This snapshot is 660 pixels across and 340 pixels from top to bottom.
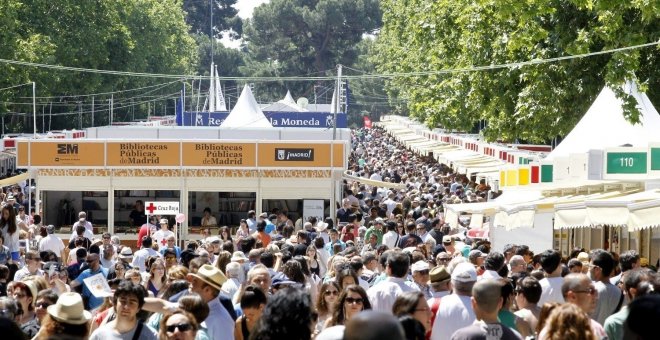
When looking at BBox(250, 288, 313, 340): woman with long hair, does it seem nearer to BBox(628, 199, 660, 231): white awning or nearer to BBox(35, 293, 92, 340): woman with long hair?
BBox(35, 293, 92, 340): woman with long hair

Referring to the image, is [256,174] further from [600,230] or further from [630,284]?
[630,284]

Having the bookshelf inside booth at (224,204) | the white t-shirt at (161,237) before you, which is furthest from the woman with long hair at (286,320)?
the bookshelf inside booth at (224,204)

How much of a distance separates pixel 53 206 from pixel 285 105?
53.8m

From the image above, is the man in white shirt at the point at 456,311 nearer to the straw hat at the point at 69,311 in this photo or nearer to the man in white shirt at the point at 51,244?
the straw hat at the point at 69,311

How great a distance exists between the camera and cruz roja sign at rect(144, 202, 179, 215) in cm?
2622

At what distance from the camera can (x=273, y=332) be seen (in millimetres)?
6430

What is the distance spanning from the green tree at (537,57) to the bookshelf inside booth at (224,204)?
5.92 m

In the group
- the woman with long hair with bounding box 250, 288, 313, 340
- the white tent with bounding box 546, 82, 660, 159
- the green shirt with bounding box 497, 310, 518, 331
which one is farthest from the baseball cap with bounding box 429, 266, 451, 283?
the white tent with bounding box 546, 82, 660, 159

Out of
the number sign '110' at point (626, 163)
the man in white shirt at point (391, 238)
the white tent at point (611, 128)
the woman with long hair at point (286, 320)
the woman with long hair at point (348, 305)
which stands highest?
the white tent at point (611, 128)

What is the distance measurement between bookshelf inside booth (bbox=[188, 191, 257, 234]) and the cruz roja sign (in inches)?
233

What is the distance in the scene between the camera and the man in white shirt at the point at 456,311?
31.7ft

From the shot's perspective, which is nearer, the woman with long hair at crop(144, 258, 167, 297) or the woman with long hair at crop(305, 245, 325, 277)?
the woman with long hair at crop(144, 258, 167, 297)

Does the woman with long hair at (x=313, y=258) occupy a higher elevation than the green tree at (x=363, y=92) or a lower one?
lower

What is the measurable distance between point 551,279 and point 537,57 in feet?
57.4
